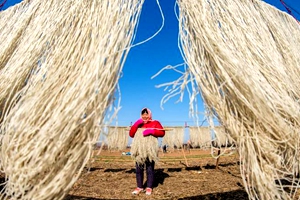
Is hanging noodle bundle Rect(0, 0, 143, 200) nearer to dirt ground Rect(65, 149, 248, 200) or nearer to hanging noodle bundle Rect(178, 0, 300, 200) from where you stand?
hanging noodle bundle Rect(178, 0, 300, 200)

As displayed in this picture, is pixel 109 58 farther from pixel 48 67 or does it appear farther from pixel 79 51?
pixel 48 67

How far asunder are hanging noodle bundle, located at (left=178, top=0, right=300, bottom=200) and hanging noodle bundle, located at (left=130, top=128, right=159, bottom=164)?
2914 mm

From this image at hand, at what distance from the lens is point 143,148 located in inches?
196

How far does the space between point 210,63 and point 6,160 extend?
5.50ft

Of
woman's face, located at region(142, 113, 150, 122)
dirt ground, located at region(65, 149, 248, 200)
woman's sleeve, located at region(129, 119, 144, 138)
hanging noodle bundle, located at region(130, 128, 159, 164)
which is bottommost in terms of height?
dirt ground, located at region(65, 149, 248, 200)

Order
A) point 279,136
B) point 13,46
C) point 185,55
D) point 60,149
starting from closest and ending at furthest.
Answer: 1. point 60,149
2. point 279,136
3. point 185,55
4. point 13,46

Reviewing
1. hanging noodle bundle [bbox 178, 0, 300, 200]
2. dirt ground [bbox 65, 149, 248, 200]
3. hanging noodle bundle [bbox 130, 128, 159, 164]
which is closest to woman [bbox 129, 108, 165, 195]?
hanging noodle bundle [bbox 130, 128, 159, 164]

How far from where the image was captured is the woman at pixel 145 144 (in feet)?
16.3

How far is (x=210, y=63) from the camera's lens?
2193 mm

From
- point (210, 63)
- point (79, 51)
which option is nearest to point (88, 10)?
point (79, 51)

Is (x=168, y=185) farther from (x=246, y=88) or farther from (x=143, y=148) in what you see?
(x=246, y=88)

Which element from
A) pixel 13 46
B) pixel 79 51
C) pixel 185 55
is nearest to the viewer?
pixel 79 51

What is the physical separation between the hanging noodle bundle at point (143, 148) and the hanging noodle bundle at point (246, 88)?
2.91 meters

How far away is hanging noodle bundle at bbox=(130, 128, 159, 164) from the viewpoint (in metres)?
4.96
